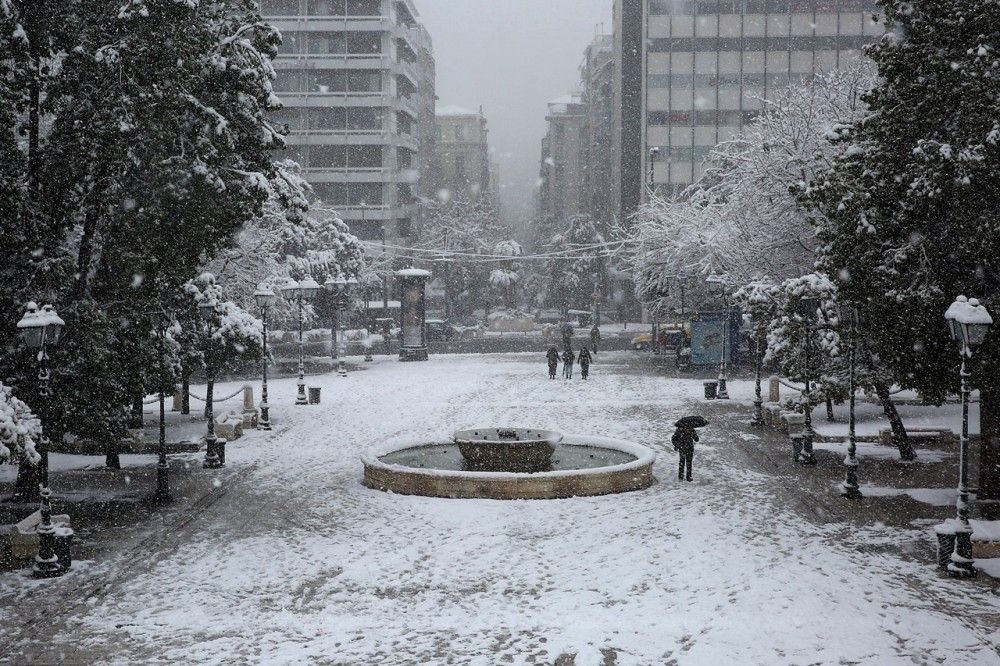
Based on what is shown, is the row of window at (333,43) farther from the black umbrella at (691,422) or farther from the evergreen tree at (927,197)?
the evergreen tree at (927,197)

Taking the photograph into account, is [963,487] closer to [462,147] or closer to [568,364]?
[568,364]

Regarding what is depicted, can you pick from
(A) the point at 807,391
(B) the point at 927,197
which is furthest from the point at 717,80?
(B) the point at 927,197

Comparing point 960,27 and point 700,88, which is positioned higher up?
point 700,88

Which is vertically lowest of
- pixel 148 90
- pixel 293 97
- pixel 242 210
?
pixel 242 210

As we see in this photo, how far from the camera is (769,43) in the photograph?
7388cm

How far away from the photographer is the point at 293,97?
75.8 metres

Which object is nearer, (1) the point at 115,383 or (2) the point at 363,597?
(2) the point at 363,597

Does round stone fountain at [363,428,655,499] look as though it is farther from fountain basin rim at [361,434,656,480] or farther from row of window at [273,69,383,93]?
row of window at [273,69,383,93]

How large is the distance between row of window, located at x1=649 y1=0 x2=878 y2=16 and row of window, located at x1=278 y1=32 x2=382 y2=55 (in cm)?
2249

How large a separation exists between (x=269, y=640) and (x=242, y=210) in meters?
8.39

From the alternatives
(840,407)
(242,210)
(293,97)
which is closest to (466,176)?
(293,97)

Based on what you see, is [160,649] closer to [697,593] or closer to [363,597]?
[363,597]

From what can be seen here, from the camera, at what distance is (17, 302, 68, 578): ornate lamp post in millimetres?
11984

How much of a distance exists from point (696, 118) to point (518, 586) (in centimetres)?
6788
